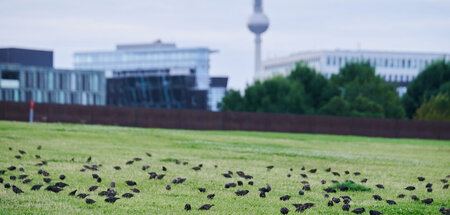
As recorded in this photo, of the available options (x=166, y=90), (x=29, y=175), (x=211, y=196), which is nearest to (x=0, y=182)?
(x=29, y=175)

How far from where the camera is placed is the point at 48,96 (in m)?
120

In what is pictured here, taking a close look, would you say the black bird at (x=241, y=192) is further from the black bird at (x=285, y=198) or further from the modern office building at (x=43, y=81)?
the modern office building at (x=43, y=81)

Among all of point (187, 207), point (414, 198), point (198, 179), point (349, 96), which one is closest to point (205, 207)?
point (187, 207)

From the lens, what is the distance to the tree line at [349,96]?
285 feet

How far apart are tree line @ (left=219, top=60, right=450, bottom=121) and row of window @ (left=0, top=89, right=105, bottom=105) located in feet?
115

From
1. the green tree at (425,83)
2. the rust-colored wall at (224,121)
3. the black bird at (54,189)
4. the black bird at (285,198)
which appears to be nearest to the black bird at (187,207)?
the black bird at (285,198)

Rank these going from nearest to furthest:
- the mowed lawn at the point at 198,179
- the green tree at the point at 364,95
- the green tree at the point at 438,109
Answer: the mowed lawn at the point at 198,179, the green tree at the point at 438,109, the green tree at the point at 364,95

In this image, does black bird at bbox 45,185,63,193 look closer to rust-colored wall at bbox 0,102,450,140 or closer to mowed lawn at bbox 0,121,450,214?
mowed lawn at bbox 0,121,450,214

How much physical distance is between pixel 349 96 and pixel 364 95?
9.26ft

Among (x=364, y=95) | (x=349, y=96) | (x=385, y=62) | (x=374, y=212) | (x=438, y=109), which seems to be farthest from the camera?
(x=385, y=62)

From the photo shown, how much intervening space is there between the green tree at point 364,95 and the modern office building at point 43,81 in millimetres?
48867

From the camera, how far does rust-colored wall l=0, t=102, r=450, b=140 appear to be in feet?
176

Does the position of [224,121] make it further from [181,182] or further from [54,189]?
[54,189]

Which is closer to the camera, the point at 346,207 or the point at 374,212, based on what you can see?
the point at 374,212
